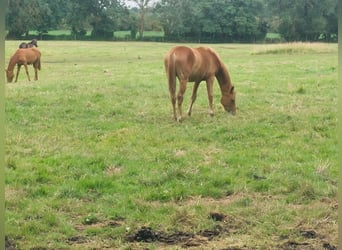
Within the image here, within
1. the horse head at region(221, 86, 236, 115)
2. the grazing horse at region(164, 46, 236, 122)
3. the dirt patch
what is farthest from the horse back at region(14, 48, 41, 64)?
the dirt patch

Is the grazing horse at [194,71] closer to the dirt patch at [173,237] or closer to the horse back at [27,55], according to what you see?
the dirt patch at [173,237]

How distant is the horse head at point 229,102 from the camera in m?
8.02

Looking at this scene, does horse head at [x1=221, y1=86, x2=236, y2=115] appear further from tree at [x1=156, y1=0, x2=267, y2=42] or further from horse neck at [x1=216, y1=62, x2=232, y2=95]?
tree at [x1=156, y1=0, x2=267, y2=42]

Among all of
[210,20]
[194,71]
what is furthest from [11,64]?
[194,71]

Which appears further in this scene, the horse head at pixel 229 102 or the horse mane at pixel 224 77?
the horse mane at pixel 224 77

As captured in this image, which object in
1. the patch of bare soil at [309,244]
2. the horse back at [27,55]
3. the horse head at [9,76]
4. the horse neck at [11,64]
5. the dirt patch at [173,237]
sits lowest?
the dirt patch at [173,237]

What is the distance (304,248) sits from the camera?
311cm

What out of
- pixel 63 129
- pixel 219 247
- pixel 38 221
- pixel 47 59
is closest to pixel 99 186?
pixel 38 221

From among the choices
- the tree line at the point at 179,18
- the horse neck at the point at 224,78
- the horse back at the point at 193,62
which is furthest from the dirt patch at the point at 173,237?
the tree line at the point at 179,18

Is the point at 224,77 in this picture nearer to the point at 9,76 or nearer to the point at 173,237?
the point at 173,237

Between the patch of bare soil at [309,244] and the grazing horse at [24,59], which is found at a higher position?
the grazing horse at [24,59]

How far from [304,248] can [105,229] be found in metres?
1.29

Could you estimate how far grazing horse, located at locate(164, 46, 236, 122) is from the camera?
739 cm

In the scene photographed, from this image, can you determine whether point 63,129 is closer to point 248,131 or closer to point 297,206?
point 248,131
